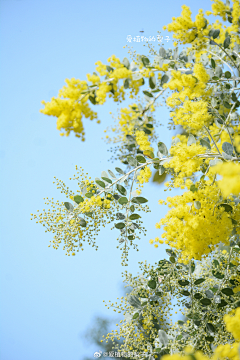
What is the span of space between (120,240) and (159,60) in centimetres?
95

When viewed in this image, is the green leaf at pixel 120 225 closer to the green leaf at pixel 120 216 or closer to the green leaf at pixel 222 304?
the green leaf at pixel 120 216

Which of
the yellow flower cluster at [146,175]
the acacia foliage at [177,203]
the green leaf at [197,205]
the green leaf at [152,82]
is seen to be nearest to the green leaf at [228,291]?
the acacia foliage at [177,203]

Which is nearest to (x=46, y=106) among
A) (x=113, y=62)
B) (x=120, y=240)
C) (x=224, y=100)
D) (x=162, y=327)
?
(x=113, y=62)

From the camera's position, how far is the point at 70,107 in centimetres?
113

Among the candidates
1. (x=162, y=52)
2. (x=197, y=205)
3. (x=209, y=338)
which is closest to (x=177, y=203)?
(x=197, y=205)

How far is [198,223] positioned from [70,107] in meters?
0.64

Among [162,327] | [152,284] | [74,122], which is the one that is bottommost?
[162,327]

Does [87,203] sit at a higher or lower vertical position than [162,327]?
higher

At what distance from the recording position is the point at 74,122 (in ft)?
3.75

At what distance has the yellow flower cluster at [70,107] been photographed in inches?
43.5

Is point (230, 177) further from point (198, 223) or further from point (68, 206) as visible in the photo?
point (68, 206)

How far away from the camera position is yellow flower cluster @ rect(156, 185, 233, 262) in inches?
39.0

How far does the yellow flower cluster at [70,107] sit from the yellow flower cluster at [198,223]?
50 cm

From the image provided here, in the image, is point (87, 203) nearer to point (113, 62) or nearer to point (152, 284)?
point (152, 284)
